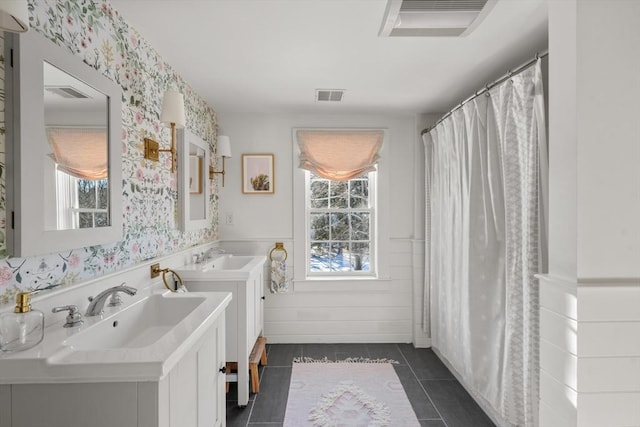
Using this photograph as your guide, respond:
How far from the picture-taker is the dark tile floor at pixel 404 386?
226 centimetres

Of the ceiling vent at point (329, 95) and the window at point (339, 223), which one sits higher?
the ceiling vent at point (329, 95)

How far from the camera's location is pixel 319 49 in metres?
2.10

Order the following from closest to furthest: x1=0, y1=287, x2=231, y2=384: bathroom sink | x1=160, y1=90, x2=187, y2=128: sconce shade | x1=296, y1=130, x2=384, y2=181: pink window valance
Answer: x1=0, y1=287, x2=231, y2=384: bathroom sink
x1=160, y1=90, x2=187, y2=128: sconce shade
x1=296, y1=130, x2=384, y2=181: pink window valance

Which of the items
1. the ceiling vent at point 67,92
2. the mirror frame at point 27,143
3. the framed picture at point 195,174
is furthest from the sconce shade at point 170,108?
the framed picture at point 195,174

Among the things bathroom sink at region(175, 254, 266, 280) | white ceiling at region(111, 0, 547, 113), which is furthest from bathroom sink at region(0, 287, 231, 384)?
white ceiling at region(111, 0, 547, 113)

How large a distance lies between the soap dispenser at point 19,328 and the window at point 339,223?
8.80 ft

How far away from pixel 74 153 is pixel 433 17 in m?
1.70

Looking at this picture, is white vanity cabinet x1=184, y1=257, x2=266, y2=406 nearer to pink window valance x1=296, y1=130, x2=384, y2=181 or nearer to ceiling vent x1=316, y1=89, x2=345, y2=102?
pink window valance x1=296, y1=130, x2=384, y2=181

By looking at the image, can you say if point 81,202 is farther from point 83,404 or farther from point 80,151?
point 83,404

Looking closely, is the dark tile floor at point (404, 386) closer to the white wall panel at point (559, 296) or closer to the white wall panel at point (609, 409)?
the white wall panel at point (609, 409)

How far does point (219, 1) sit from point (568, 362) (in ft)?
6.81

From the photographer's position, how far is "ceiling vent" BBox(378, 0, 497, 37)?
1583mm

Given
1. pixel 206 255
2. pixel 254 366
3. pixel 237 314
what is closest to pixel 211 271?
pixel 237 314

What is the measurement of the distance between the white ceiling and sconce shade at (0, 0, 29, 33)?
0.90 metres
